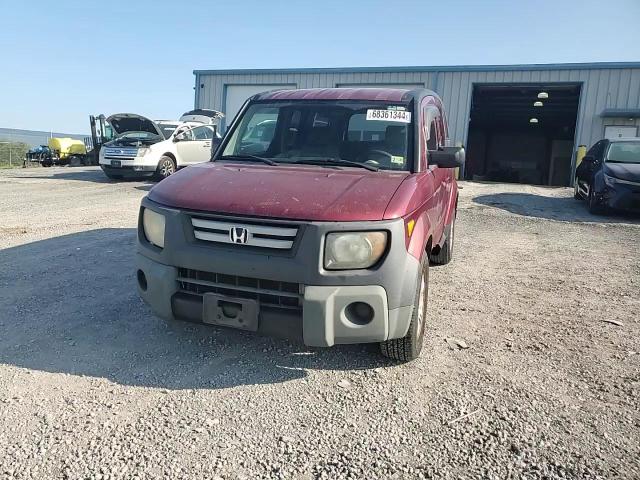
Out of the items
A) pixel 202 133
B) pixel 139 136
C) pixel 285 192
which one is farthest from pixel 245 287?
pixel 202 133

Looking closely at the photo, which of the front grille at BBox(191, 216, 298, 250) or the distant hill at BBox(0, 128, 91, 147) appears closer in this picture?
the front grille at BBox(191, 216, 298, 250)

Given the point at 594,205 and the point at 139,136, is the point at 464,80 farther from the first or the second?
the point at 139,136

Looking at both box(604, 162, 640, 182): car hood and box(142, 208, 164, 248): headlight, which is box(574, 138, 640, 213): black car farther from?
box(142, 208, 164, 248): headlight

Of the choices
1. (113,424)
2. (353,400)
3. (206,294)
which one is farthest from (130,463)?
(353,400)

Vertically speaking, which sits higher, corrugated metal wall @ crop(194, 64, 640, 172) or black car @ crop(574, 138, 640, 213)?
corrugated metal wall @ crop(194, 64, 640, 172)

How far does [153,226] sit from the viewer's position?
10.4 feet

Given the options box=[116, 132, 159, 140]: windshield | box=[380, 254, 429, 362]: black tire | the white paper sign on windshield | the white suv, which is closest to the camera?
box=[380, 254, 429, 362]: black tire

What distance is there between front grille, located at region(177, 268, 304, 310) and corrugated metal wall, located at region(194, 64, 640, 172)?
61.7 feet

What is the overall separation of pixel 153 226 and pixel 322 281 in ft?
4.00

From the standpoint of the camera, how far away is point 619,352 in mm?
3555

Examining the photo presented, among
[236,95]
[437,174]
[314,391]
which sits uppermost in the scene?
[236,95]

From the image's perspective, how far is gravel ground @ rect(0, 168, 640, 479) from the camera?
229cm

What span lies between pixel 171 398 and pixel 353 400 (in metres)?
1.03

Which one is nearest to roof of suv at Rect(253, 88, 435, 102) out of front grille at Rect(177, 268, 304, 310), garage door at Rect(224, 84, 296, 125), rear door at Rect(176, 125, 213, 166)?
front grille at Rect(177, 268, 304, 310)
